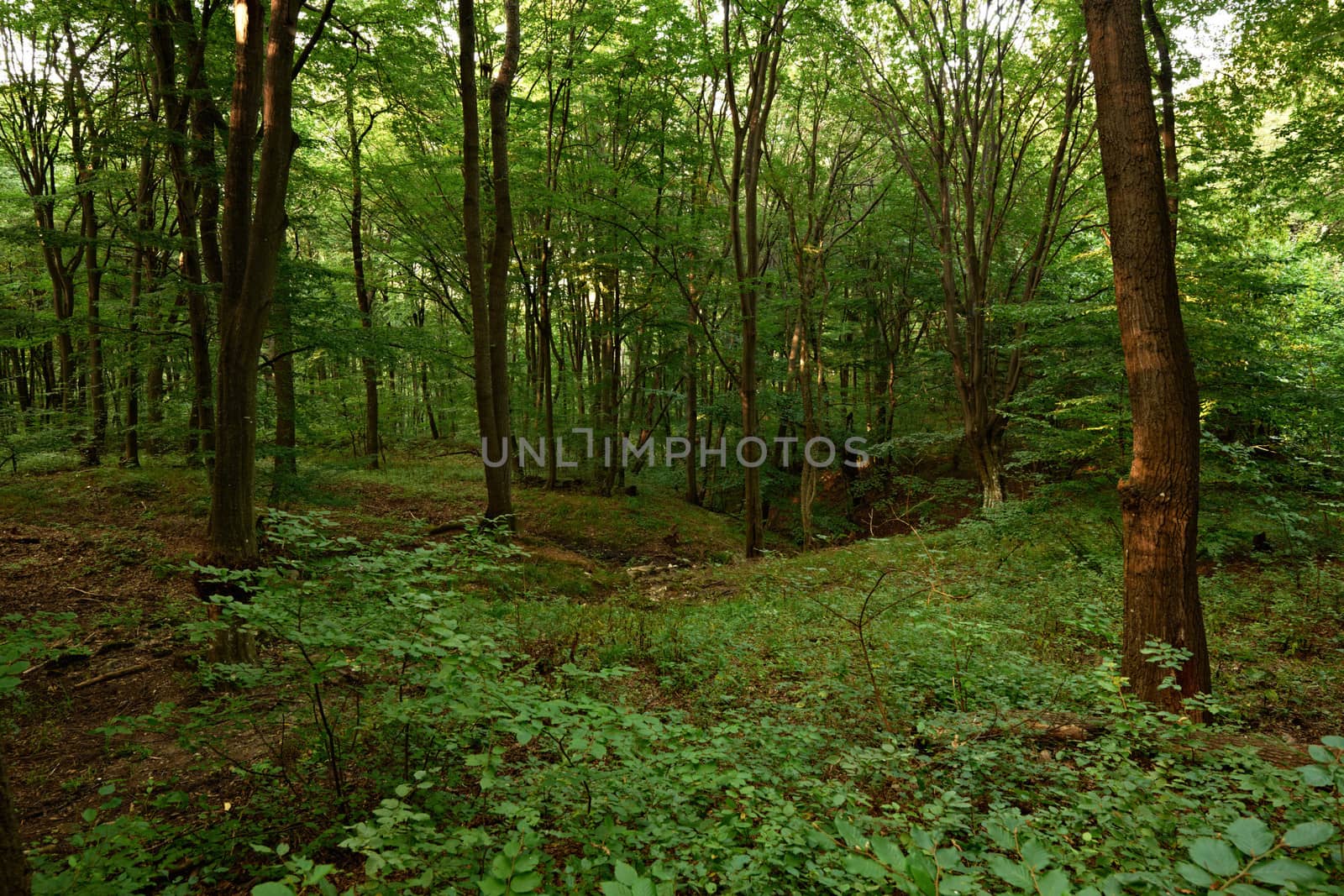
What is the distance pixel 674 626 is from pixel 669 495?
12.5m

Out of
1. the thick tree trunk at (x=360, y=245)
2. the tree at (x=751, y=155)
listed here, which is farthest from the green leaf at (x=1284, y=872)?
the thick tree trunk at (x=360, y=245)

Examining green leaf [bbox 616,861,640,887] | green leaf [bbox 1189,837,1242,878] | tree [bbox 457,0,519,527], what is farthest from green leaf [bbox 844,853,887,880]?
tree [bbox 457,0,519,527]

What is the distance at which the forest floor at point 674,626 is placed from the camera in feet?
12.7

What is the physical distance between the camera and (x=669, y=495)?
745 inches

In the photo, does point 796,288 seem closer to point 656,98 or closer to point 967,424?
point 656,98

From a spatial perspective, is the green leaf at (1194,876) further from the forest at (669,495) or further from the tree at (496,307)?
the tree at (496,307)

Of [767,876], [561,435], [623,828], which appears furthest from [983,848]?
[561,435]

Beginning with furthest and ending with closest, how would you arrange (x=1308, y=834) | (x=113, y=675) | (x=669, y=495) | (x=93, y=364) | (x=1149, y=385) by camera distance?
1. (x=669, y=495)
2. (x=93, y=364)
3. (x=113, y=675)
4. (x=1149, y=385)
5. (x=1308, y=834)

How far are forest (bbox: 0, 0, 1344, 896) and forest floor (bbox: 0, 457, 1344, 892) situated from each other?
0.07 meters

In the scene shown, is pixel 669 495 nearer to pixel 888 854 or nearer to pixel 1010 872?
pixel 888 854

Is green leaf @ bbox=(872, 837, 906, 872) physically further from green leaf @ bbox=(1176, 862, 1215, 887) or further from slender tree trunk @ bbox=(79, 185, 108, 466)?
slender tree trunk @ bbox=(79, 185, 108, 466)

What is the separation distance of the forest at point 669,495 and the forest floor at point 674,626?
0.23 ft

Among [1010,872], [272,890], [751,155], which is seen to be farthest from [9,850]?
Answer: [751,155]

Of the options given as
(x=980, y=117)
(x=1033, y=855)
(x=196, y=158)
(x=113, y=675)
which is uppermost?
(x=980, y=117)
